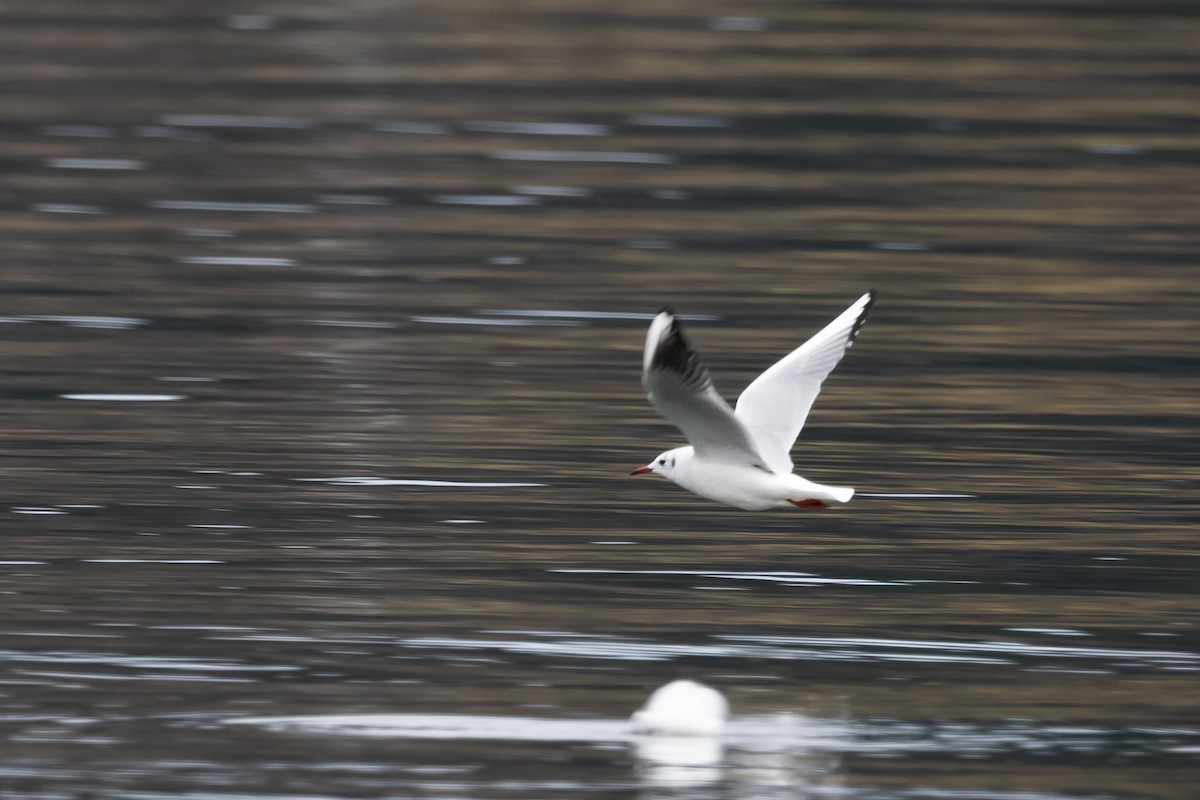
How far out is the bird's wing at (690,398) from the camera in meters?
9.88

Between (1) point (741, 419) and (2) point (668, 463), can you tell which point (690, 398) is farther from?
(1) point (741, 419)

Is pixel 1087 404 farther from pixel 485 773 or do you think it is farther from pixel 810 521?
pixel 485 773

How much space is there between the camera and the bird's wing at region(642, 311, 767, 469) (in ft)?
32.4

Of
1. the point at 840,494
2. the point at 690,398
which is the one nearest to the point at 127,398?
the point at 690,398

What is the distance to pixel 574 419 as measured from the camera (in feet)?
47.7

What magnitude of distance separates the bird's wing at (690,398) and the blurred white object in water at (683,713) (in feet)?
3.97

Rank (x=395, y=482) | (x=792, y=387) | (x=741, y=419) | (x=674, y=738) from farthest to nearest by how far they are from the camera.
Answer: (x=395, y=482), (x=792, y=387), (x=741, y=419), (x=674, y=738)

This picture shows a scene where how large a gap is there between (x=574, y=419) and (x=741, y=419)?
3.19 m

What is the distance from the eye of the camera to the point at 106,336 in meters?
16.6

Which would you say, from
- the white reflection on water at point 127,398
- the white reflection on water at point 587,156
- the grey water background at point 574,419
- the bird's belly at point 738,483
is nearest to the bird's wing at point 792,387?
the bird's belly at point 738,483

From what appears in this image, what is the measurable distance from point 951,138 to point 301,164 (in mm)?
6014

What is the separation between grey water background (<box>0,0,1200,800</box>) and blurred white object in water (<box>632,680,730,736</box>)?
131 millimetres

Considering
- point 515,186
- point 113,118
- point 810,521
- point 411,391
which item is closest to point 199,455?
point 411,391

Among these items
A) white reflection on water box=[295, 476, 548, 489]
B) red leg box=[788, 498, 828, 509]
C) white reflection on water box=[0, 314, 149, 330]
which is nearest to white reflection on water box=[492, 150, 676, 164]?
white reflection on water box=[0, 314, 149, 330]
